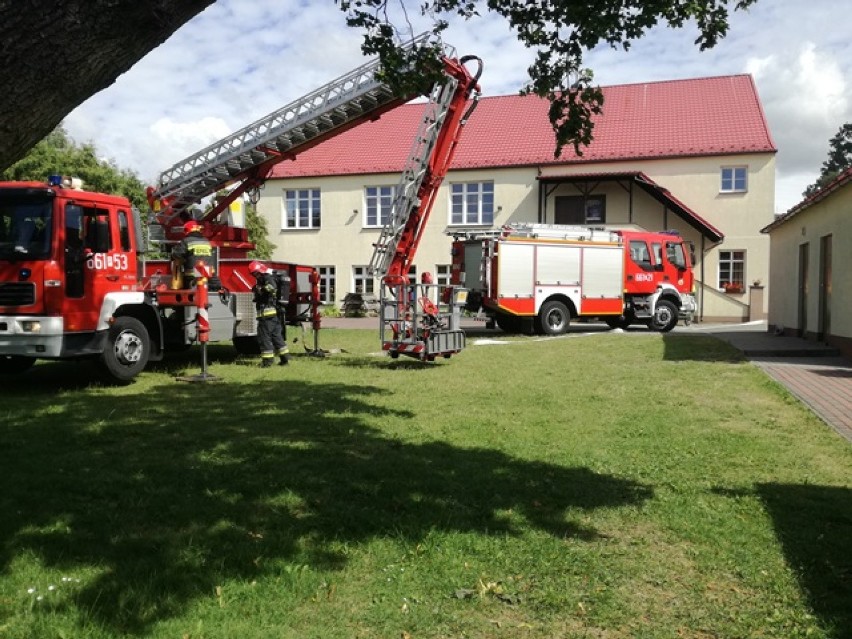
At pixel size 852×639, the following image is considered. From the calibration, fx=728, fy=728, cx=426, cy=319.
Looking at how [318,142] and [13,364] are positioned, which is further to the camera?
[318,142]

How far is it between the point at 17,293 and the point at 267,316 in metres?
3.76

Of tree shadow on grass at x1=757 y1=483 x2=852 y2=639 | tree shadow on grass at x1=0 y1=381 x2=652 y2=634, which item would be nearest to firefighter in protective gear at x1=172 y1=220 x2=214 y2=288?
tree shadow on grass at x1=0 y1=381 x2=652 y2=634

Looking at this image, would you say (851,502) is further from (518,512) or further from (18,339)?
(18,339)

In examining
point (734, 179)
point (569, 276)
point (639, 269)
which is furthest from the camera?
→ point (734, 179)

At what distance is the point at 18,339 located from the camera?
862 cm

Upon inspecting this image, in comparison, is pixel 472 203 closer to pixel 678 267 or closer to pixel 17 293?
pixel 678 267

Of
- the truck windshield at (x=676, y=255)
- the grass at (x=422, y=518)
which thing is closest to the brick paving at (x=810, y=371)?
the grass at (x=422, y=518)

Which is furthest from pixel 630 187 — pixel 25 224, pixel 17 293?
pixel 17 293

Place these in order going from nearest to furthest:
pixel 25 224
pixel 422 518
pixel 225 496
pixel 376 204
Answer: pixel 422 518 < pixel 225 496 < pixel 25 224 < pixel 376 204

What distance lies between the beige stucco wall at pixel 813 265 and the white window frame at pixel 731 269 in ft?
28.6

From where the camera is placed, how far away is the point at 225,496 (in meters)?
4.73

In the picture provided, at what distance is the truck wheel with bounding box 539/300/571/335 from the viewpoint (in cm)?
1909

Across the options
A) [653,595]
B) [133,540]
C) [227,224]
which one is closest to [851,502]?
[653,595]

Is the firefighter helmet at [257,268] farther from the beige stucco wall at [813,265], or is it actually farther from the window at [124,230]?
the beige stucco wall at [813,265]
